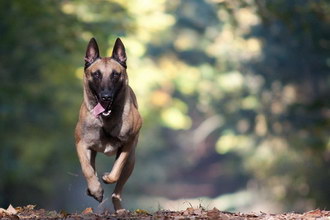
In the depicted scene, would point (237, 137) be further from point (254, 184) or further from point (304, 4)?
point (304, 4)

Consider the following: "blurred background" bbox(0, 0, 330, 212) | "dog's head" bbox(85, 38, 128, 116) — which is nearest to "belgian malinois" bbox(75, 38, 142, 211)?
"dog's head" bbox(85, 38, 128, 116)

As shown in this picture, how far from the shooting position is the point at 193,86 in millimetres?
38594

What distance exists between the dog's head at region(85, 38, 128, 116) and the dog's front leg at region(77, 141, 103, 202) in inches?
19.9

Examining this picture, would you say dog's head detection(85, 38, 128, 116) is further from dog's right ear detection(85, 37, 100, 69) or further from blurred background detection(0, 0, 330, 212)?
blurred background detection(0, 0, 330, 212)

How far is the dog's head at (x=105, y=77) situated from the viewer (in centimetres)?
1075

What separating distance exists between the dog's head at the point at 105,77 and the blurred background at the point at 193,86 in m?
8.84

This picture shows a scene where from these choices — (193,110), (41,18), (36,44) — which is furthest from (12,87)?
(193,110)

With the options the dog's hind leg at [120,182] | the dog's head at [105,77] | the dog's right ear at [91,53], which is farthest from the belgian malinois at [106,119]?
the dog's hind leg at [120,182]

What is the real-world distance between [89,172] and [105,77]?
112 cm

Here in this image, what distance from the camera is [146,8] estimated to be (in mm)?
27688

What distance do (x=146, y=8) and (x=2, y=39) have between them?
4.61m

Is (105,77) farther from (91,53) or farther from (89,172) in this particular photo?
(89,172)

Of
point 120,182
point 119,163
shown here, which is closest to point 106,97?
point 119,163

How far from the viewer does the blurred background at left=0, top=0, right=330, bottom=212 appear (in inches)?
942
